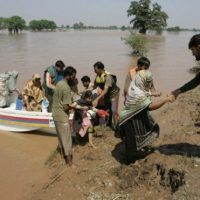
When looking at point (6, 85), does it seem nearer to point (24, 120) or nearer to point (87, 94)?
point (24, 120)

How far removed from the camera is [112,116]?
5828 mm

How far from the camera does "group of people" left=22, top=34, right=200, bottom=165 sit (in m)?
3.80

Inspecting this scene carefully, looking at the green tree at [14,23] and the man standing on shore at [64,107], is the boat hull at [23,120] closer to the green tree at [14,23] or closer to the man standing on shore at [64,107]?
the man standing on shore at [64,107]

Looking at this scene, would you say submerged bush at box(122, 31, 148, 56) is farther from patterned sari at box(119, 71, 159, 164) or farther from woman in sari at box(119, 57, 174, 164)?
patterned sari at box(119, 71, 159, 164)

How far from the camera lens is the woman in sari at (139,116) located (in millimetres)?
3797

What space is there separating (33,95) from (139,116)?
3.16 m

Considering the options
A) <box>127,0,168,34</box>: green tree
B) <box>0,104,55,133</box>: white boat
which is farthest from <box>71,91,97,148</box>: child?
<box>127,0,168,34</box>: green tree

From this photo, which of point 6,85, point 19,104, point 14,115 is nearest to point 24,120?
point 14,115

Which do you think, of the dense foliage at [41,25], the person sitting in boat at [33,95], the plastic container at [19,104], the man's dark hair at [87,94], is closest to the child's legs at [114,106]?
the man's dark hair at [87,94]

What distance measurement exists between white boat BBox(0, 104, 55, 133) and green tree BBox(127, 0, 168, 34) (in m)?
44.1

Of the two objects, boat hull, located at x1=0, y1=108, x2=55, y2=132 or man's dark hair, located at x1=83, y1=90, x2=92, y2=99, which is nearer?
man's dark hair, located at x1=83, y1=90, x2=92, y2=99

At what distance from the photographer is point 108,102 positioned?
5656mm

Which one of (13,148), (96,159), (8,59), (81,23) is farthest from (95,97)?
(81,23)

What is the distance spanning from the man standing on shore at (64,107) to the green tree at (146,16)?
46.0 meters
